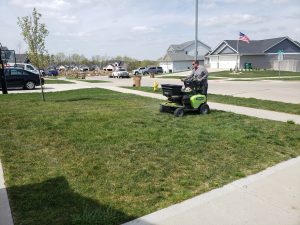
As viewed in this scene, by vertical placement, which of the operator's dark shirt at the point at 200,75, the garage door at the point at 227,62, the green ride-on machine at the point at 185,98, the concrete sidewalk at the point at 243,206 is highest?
the garage door at the point at 227,62

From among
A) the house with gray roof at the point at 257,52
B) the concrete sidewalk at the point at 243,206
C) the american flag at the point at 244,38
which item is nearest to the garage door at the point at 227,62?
the house with gray roof at the point at 257,52

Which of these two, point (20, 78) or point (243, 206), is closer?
point (243, 206)

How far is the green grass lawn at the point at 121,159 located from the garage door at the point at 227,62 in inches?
2026

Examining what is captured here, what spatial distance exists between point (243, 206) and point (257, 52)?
57.8 m

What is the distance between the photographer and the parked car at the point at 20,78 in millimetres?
21953

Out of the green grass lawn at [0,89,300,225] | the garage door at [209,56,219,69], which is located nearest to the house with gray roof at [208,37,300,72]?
the garage door at [209,56,219,69]

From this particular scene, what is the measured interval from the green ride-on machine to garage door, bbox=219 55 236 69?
5078 cm

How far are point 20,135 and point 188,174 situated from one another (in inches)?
171

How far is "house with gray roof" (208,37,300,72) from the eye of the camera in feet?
190

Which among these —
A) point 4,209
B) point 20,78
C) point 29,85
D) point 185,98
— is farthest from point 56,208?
point 29,85

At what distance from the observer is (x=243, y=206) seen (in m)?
4.14

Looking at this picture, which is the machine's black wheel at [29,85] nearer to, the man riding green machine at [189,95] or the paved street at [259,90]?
the paved street at [259,90]

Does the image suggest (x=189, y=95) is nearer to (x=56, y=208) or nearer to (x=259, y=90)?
(x=56, y=208)

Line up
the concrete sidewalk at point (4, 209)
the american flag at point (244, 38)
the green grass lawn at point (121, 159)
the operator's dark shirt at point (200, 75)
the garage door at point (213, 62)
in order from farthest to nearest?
the garage door at point (213, 62) < the american flag at point (244, 38) < the operator's dark shirt at point (200, 75) < the green grass lawn at point (121, 159) < the concrete sidewalk at point (4, 209)
